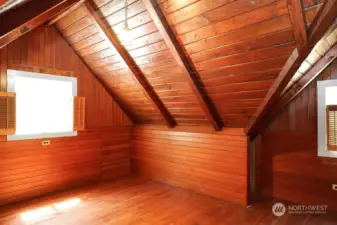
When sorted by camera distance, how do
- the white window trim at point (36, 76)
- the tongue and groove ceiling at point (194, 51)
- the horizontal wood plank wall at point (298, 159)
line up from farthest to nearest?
1. the white window trim at point (36, 76)
2. the horizontal wood plank wall at point (298, 159)
3. the tongue and groove ceiling at point (194, 51)

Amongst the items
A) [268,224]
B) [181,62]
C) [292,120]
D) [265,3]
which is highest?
[265,3]

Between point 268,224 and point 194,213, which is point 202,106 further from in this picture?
point 268,224

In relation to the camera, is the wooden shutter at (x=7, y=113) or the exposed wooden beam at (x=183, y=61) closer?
the exposed wooden beam at (x=183, y=61)

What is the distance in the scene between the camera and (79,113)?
3762mm

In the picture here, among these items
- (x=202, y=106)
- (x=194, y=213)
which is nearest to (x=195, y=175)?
(x=194, y=213)

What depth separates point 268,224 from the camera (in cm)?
254

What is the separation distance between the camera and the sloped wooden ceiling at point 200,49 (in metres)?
2.03

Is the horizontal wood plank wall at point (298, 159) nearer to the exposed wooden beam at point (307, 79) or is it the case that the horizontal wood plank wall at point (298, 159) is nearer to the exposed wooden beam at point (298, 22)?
the exposed wooden beam at point (307, 79)

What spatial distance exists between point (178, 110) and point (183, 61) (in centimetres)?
113

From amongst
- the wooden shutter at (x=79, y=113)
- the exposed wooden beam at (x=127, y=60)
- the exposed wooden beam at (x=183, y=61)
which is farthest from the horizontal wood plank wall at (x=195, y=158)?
the wooden shutter at (x=79, y=113)

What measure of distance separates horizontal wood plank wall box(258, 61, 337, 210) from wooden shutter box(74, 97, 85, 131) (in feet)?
9.76

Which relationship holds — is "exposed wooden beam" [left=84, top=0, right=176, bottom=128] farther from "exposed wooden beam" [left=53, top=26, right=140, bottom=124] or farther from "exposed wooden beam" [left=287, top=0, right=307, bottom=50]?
→ "exposed wooden beam" [left=287, top=0, right=307, bottom=50]

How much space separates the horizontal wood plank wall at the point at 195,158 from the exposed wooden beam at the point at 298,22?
1529 millimetres

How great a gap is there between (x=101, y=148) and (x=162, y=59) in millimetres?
2275
